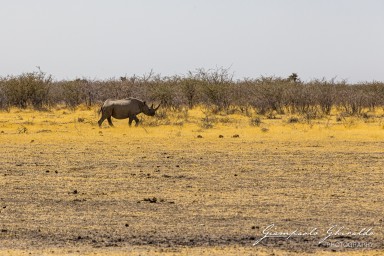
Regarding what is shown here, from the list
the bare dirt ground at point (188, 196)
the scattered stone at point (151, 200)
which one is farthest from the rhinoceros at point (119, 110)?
the scattered stone at point (151, 200)

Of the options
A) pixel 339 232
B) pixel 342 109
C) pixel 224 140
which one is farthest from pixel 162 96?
pixel 339 232

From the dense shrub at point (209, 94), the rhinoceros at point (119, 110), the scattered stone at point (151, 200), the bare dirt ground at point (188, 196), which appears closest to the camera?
the bare dirt ground at point (188, 196)

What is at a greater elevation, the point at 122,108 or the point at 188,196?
the point at 122,108

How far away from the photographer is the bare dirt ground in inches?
329

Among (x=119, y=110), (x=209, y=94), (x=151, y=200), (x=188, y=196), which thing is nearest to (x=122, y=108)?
(x=119, y=110)

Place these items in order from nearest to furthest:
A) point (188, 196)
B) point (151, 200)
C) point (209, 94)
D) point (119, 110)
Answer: point (151, 200), point (188, 196), point (119, 110), point (209, 94)

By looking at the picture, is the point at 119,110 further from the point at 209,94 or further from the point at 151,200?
the point at 151,200

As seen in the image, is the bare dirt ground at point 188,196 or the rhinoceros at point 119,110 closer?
the bare dirt ground at point 188,196

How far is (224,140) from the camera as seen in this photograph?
20500 millimetres

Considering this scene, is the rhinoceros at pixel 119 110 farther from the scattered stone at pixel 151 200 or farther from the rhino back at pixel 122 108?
the scattered stone at pixel 151 200

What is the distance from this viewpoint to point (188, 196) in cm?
1123

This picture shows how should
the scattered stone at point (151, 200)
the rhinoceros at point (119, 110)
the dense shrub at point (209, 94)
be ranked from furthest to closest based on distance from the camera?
the dense shrub at point (209, 94), the rhinoceros at point (119, 110), the scattered stone at point (151, 200)

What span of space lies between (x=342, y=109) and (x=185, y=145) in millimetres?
17347

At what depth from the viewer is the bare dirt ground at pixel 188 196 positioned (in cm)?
835
